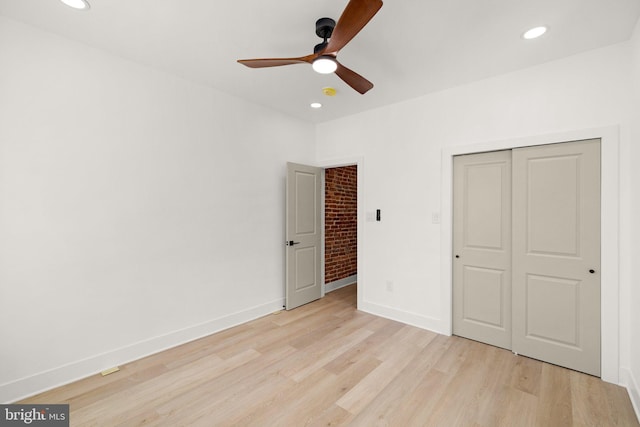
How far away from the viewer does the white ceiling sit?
6.32ft

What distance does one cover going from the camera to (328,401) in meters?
2.08

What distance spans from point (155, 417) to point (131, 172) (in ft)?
6.53

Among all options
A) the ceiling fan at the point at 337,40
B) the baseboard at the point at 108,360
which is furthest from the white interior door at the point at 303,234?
the ceiling fan at the point at 337,40

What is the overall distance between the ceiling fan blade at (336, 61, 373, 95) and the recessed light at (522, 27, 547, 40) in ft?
4.00

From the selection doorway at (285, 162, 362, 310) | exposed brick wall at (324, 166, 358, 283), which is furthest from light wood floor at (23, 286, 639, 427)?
exposed brick wall at (324, 166, 358, 283)

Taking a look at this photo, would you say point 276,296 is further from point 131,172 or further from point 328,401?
point 131,172

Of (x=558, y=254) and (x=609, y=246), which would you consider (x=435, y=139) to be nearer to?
(x=558, y=254)

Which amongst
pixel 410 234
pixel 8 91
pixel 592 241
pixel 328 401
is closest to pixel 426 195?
pixel 410 234

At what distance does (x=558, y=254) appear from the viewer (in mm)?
2568

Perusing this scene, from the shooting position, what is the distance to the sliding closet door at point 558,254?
241 centimetres

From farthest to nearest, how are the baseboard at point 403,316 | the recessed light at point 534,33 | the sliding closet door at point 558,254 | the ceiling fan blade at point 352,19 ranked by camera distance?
the baseboard at point 403,316 < the sliding closet door at point 558,254 < the recessed light at point 534,33 < the ceiling fan blade at point 352,19

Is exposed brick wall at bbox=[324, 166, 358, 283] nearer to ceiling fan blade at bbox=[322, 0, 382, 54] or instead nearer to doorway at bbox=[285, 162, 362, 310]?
doorway at bbox=[285, 162, 362, 310]

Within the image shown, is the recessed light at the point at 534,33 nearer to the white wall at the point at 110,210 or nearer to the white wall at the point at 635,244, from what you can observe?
the white wall at the point at 635,244

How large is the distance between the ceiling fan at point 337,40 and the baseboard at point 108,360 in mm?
2644
